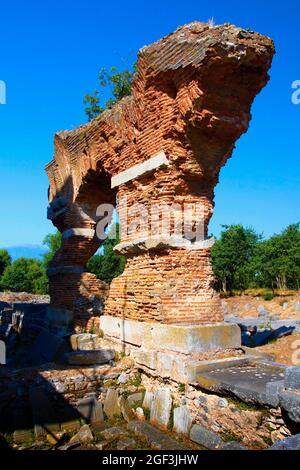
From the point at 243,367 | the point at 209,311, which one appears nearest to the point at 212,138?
the point at 209,311

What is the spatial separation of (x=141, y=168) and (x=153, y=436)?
4.27m

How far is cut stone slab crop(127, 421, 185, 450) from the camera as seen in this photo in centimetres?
441

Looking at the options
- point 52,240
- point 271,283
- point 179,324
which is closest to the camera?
point 179,324

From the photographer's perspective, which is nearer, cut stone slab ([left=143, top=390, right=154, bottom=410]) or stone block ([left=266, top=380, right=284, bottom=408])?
stone block ([left=266, top=380, right=284, bottom=408])

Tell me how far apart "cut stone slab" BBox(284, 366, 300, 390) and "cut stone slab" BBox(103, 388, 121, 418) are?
9.67 feet

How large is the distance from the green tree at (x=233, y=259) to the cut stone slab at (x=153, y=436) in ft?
82.4

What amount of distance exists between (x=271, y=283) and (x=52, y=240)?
2500 cm

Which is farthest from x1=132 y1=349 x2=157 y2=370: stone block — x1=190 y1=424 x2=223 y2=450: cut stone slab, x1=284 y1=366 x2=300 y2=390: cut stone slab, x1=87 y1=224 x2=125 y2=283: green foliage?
x1=87 y1=224 x2=125 y2=283: green foliage

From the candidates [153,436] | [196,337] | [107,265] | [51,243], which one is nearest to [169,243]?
[196,337]

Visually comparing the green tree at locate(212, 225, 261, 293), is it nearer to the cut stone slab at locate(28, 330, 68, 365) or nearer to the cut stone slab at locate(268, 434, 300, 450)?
the cut stone slab at locate(28, 330, 68, 365)

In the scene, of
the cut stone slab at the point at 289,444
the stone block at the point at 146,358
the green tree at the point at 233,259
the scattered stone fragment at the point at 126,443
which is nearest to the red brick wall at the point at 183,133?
the stone block at the point at 146,358

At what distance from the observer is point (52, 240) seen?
4369 cm

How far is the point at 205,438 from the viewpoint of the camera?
440 cm
